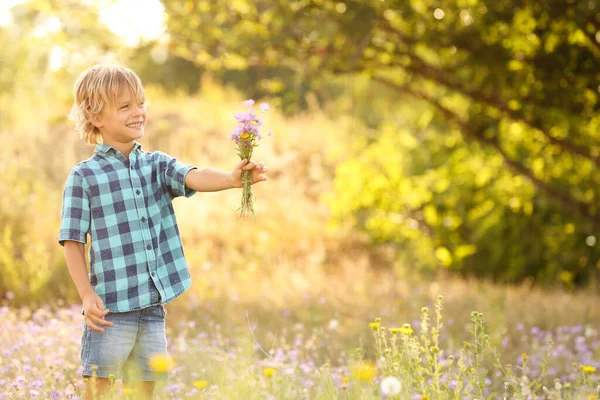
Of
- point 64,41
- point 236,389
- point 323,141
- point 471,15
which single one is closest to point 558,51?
point 471,15

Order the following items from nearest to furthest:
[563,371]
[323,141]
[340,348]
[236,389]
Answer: [236,389], [563,371], [340,348], [323,141]

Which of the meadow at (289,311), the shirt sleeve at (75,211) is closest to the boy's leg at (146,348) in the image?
the meadow at (289,311)

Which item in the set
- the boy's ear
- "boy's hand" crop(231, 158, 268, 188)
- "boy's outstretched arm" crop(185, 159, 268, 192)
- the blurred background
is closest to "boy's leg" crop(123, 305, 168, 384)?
"boy's outstretched arm" crop(185, 159, 268, 192)

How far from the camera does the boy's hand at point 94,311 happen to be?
2.53m

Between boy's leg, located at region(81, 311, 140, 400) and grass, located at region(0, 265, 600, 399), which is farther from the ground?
boy's leg, located at region(81, 311, 140, 400)

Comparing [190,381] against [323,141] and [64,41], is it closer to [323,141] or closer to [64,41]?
[64,41]

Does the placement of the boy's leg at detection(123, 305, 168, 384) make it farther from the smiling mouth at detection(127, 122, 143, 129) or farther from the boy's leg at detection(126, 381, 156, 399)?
the smiling mouth at detection(127, 122, 143, 129)

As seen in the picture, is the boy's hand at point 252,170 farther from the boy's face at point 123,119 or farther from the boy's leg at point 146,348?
the boy's leg at point 146,348

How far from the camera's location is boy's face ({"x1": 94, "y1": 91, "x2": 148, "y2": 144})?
268 cm

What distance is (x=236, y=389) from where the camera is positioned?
251 cm

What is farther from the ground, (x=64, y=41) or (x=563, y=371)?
(x=64, y=41)

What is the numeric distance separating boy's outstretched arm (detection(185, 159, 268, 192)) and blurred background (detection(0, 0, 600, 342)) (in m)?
2.27

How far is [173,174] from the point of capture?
2.78 m

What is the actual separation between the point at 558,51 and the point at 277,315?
2.76 metres
